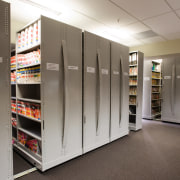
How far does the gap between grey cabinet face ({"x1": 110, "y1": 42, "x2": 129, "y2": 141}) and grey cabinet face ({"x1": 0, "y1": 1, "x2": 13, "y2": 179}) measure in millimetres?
2245

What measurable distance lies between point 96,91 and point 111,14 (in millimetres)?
1808

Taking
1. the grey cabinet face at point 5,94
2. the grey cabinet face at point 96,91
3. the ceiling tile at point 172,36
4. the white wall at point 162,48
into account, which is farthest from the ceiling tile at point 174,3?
the grey cabinet face at point 5,94

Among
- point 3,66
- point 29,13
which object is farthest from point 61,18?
point 3,66

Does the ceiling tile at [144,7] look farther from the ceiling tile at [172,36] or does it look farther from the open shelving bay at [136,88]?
the ceiling tile at [172,36]

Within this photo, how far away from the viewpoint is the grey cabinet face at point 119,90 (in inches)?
141

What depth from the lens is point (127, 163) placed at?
266 centimetres

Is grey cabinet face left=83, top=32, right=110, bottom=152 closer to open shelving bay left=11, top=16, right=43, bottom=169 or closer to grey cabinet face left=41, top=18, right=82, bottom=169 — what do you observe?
grey cabinet face left=41, top=18, right=82, bottom=169

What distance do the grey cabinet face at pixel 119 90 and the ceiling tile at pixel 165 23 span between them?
100 cm

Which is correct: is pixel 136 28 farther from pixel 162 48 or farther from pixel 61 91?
pixel 61 91

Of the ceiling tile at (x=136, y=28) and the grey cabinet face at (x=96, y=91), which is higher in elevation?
the ceiling tile at (x=136, y=28)

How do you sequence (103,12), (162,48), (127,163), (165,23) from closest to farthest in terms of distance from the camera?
(127,163) → (103,12) → (165,23) → (162,48)

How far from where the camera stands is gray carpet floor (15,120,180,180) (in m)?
2.28

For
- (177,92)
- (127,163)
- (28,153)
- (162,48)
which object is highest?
(162,48)

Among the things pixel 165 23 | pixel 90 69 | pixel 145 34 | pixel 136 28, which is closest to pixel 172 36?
pixel 145 34
